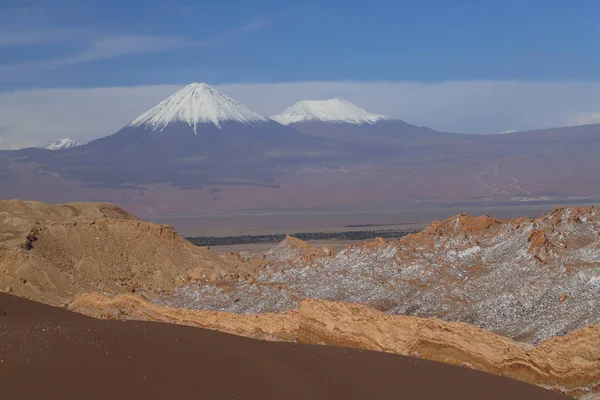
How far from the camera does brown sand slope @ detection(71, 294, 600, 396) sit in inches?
532

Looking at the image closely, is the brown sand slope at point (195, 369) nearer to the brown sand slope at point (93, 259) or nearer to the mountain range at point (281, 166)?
the brown sand slope at point (93, 259)

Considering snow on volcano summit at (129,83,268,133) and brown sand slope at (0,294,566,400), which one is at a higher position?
snow on volcano summit at (129,83,268,133)

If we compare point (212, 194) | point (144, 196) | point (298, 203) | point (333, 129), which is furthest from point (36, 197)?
point (333, 129)

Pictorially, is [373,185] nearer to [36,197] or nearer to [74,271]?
[36,197]

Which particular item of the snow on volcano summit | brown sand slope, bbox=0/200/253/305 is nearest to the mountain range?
the snow on volcano summit

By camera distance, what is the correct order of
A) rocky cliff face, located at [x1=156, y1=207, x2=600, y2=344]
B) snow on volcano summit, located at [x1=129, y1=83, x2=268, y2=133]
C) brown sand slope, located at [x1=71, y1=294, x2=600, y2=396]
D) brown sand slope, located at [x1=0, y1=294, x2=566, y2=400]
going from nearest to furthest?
1. brown sand slope, located at [x1=0, y1=294, x2=566, y2=400]
2. brown sand slope, located at [x1=71, y1=294, x2=600, y2=396]
3. rocky cliff face, located at [x1=156, y1=207, x2=600, y2=344]
4. snow on volcano summit, located at [x1=129, y1=83, x2=268, y2=133]

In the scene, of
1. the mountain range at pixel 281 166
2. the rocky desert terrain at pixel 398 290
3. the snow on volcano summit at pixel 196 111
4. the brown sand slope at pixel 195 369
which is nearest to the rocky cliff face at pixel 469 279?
the rocky desert terrain at pixel 398 290

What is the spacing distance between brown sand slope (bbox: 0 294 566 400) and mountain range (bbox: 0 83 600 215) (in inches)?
3965

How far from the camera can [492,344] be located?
14578 mm

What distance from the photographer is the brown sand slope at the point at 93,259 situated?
960 inches

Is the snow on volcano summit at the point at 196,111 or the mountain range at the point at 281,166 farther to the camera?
the snow on volcano summit at the point at 196,111

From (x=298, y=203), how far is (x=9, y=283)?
315 ft

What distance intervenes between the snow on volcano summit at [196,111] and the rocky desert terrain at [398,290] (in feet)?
500

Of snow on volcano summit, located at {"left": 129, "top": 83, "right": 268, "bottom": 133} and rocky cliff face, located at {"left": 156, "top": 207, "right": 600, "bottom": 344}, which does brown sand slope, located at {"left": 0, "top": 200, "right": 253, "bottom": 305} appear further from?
snow on volcano summit, located at {"left": 129, "top": 83, "right": 268, "bottom": 133}
